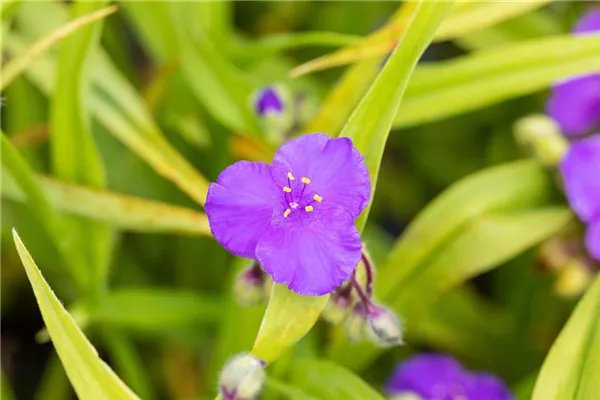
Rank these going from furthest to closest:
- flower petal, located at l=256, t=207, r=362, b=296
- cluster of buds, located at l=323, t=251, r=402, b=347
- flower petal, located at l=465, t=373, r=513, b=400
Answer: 1. flower petal, located at l=465, t=373, r=513, b=400
2. cluster of buds, located at l=323, t=251, r=402, b=347
3. flower petal, located at l=256, t=207, r=362, b=296

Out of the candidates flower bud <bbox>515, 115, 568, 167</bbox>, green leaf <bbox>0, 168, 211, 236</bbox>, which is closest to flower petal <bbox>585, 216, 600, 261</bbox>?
flower bud <bbox>515, 115, 568, 167</bbox>

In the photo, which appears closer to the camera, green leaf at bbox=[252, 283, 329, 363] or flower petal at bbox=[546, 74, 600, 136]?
green leaf at bbox=[252, 283, 329, 363]

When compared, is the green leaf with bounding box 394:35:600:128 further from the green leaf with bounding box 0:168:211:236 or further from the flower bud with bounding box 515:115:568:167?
the green leaf with bounding box 0:168:211:236

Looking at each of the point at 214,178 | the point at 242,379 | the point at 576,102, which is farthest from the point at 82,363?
the point at 576,102

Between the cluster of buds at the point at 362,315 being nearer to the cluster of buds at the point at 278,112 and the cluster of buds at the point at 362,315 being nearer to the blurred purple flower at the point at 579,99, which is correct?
the cluster of buds at the point at 278,112

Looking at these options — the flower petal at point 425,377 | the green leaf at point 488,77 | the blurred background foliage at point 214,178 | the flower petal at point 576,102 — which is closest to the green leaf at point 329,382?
the blurred background foliage at point 214,178

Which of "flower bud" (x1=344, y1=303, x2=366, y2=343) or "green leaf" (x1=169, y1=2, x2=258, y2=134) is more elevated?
"green leaf" (x1=169, y1=2, x2=258, y2=134)
